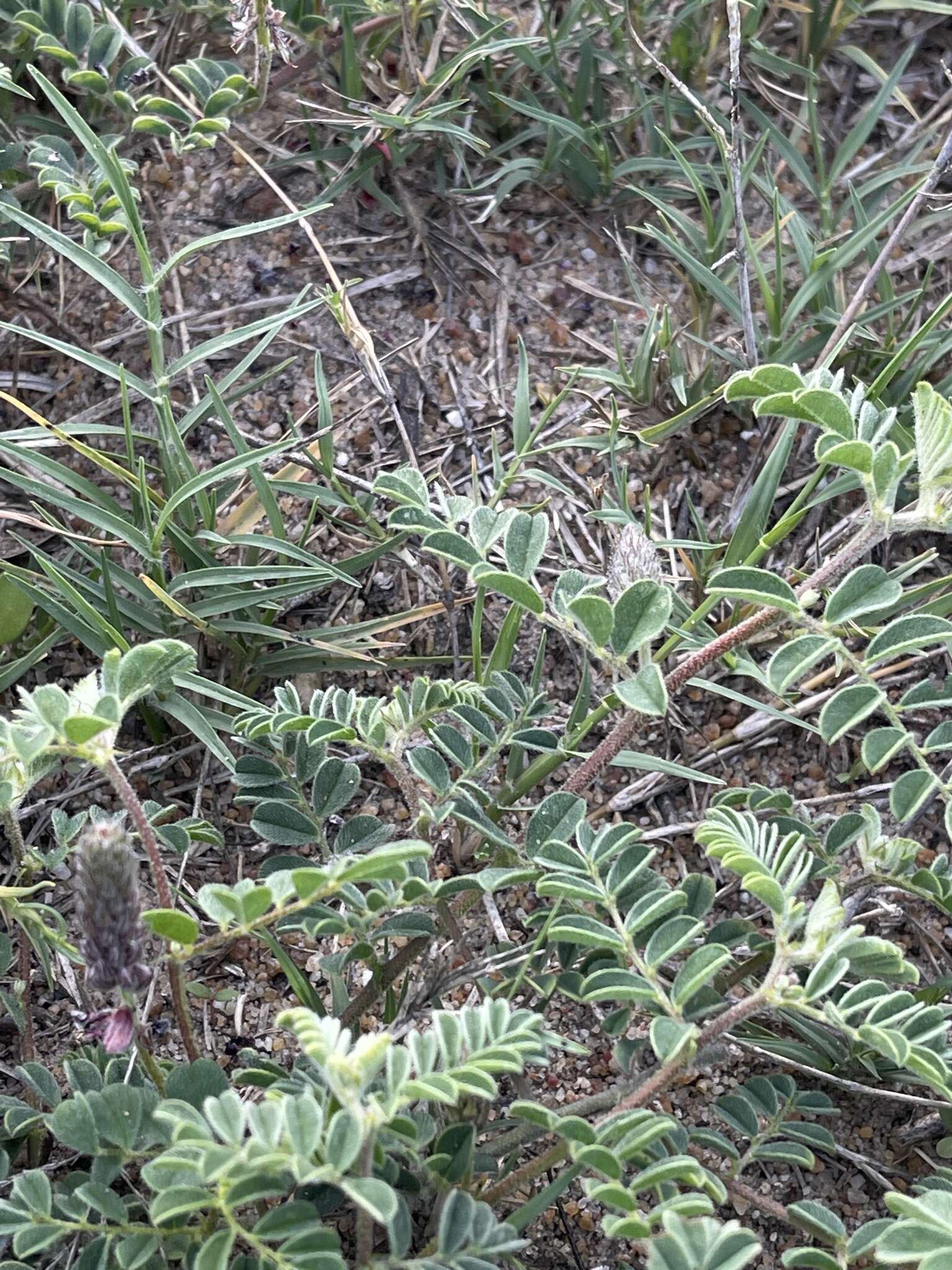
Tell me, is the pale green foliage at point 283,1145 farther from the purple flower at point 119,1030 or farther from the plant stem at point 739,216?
the plant stem at point 739,216

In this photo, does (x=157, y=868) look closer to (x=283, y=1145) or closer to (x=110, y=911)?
(x=110, y=911)

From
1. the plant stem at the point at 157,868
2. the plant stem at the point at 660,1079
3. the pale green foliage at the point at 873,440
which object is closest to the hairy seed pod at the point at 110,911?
the plant stem at the point at 157,868

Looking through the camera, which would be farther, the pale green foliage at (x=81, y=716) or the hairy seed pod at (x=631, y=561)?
the hairy seed pod at (x=631, y=561)

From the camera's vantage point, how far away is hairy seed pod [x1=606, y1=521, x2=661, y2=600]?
175cm

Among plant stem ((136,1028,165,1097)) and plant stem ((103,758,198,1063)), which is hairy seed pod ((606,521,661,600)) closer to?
plant stem ((103,758,198,1063))

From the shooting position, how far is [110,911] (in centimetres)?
144

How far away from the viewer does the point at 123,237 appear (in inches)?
108

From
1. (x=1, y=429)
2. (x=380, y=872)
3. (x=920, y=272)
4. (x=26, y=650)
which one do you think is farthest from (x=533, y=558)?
(x=920, y=272)

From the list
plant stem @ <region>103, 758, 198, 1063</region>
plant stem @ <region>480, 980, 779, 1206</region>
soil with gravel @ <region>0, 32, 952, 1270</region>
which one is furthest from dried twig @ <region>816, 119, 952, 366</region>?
plant stem @ <region>103, 758, 198, 1063</region>

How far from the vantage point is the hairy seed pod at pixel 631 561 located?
1.75 m

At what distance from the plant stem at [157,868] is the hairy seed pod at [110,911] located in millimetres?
33

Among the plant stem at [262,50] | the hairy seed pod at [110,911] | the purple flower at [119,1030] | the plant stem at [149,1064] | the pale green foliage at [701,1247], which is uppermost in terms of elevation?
the plant stem at [262,50]

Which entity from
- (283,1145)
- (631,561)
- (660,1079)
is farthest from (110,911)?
(631,561)

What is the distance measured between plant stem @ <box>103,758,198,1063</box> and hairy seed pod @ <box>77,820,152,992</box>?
3cm
